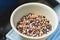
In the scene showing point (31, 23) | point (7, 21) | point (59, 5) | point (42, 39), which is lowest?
point (42, 39)

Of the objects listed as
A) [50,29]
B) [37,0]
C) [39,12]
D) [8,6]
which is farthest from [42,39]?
[37,0]

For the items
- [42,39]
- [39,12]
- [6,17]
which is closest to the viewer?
[42,39]

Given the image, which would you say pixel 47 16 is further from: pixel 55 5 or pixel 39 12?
pixel 55 5

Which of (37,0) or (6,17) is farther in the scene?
(37,0)

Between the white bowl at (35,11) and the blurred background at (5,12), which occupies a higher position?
the blurred background at (5,12)

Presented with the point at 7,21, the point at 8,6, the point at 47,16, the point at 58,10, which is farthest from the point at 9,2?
the point at 58,10

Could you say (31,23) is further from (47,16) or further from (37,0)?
(37,0)

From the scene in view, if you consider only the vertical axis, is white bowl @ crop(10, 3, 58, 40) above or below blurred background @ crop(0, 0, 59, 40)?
below

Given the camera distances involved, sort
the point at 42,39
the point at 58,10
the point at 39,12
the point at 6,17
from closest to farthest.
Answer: the point at 42,39 < the point at 39,12 < the point at 6,17 < the point at 58,10

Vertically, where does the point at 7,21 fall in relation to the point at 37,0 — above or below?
below
